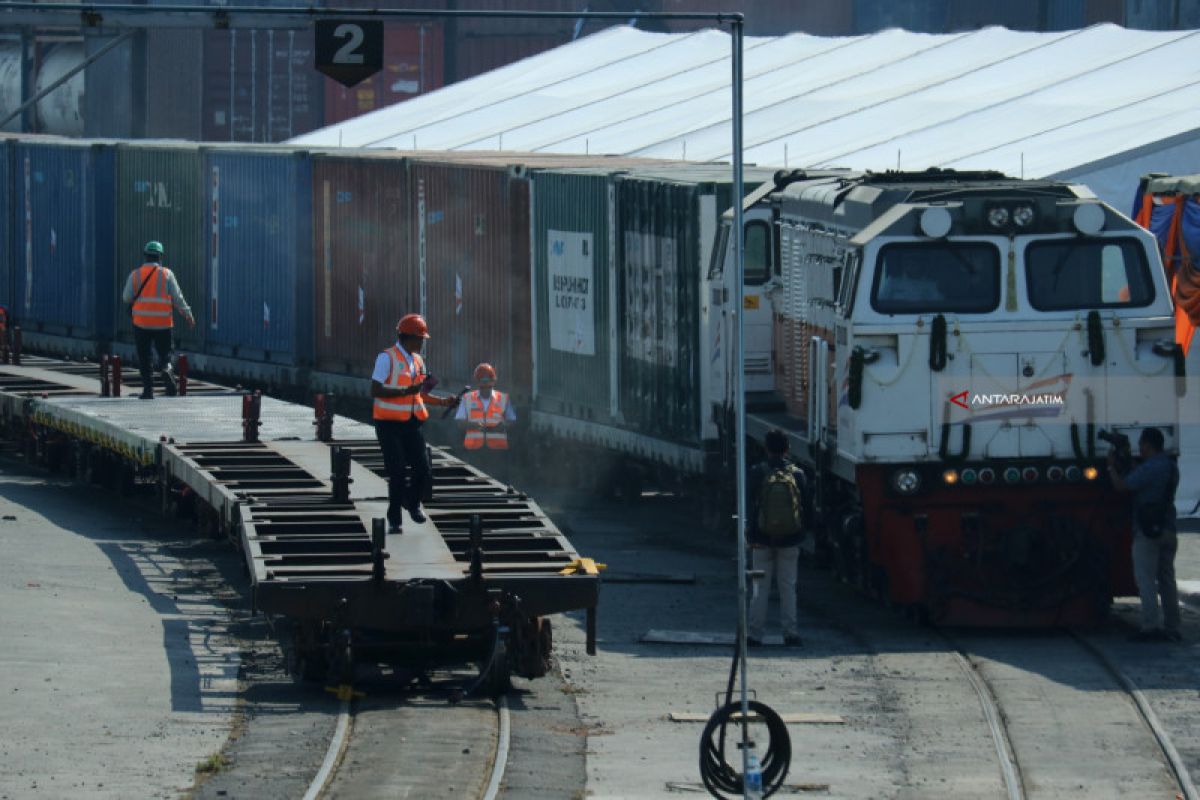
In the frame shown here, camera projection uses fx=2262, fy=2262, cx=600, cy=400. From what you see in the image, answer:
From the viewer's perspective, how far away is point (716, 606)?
712 inches

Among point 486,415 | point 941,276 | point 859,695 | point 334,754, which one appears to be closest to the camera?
point 334,754

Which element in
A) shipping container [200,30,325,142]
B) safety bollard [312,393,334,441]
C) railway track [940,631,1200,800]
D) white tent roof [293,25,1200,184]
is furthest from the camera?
shipping container [200,30,325,142]

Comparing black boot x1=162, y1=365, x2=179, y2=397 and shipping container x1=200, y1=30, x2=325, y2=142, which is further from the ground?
shipping container x1=200, y1=30, x2=325, y2=142

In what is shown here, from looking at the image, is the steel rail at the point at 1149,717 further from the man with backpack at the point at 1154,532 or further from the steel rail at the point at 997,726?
the steel rail at the point at 997,726

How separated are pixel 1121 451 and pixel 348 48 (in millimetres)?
6315

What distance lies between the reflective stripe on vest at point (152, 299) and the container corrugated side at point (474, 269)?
408cm

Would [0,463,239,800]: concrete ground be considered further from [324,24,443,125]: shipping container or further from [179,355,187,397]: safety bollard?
[324,24,443,125]: shipping container

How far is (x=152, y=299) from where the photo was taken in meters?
23.7

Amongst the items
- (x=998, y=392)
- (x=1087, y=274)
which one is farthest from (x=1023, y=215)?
(x=998, y=392)

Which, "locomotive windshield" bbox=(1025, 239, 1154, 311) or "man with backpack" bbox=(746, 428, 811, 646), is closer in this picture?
"man with backpack" bbox=(746, 428, 811, 646)

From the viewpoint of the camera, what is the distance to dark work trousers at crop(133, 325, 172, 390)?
2388cm

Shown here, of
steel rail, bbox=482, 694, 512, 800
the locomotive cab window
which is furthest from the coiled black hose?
the locomotive cab window

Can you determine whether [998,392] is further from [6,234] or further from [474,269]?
[6,234]

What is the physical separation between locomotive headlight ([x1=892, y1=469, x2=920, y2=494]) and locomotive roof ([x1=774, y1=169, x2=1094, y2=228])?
2.02m
